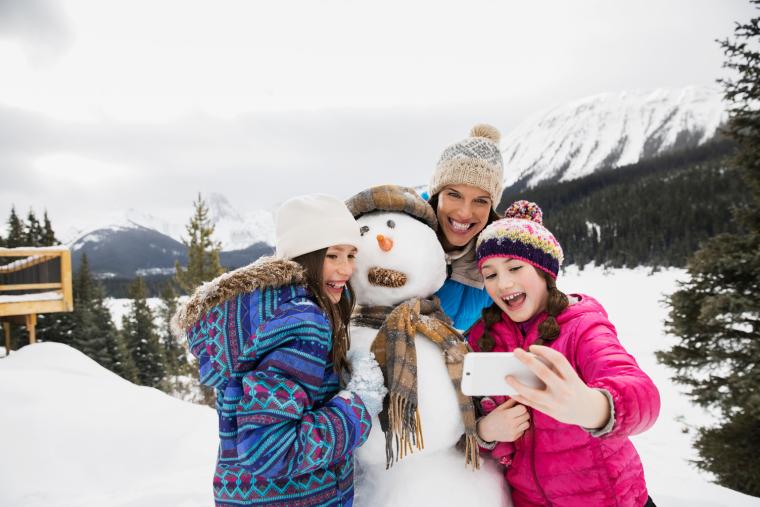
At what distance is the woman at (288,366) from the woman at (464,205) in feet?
2.90

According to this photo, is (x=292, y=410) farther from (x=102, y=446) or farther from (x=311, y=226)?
(x=102, y=446)

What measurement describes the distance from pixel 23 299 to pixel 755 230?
41.1 ft

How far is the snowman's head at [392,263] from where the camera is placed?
1945 millimetres

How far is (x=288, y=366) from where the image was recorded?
4.52ft

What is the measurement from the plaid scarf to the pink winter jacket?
0.22 meters

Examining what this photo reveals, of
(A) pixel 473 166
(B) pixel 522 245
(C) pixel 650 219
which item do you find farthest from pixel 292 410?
(C) pixel 650 219

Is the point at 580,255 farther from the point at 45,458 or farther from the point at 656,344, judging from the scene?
Result: the point at 45,458

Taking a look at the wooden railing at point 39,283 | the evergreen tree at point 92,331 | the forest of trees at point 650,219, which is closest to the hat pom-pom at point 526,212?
the wooden railing at point 39,283

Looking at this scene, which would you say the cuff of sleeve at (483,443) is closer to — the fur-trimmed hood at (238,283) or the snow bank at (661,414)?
the fur-trimmed hood at (238,283)

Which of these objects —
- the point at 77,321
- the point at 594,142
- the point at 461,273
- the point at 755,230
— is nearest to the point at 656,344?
the point at 755,230

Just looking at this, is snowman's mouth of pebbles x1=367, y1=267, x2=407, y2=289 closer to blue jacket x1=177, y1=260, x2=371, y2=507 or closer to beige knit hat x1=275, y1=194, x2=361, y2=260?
beige knit hat x1=275, y1=194, x2=361, y2=260

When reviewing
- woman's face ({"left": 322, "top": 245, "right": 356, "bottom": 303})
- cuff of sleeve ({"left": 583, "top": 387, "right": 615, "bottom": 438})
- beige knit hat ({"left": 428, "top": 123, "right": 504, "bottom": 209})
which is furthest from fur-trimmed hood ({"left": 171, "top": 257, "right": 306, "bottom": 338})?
beige knit hat ({"left": 428, "top": 123, "right": 504, "bottom": 209})

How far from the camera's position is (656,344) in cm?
1716

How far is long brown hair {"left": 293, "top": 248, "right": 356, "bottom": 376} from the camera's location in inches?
63.1
